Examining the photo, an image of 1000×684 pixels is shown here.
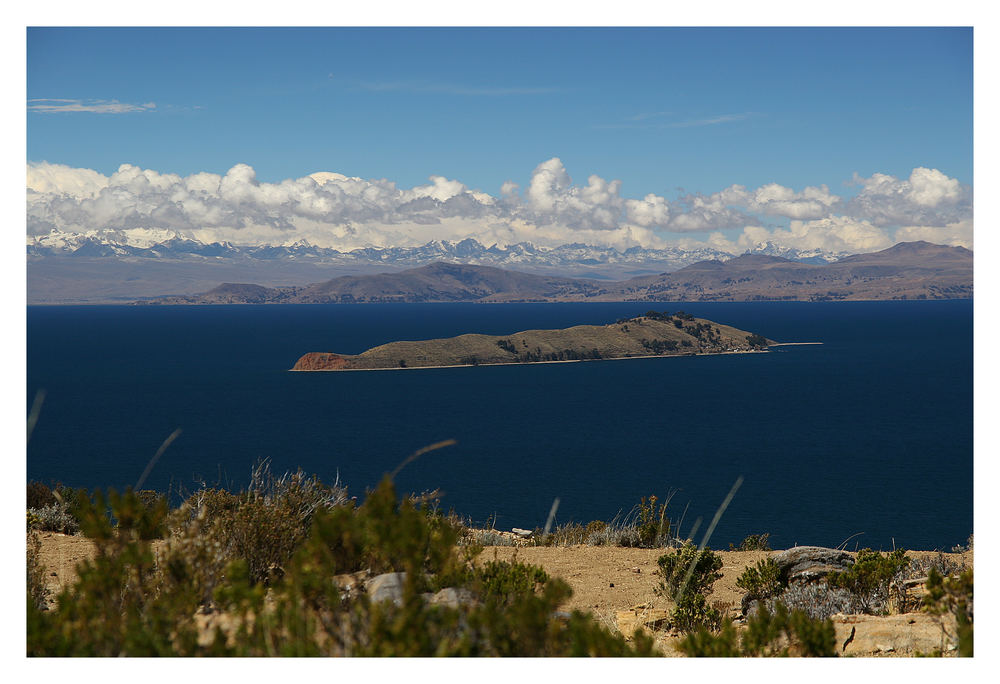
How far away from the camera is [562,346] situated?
5039 inches

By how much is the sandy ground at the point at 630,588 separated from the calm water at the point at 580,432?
6.98 feet

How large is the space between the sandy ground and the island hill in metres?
103

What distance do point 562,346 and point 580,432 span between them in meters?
63.5

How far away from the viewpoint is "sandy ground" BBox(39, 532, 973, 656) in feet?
21.2

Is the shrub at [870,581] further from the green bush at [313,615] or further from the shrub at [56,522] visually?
the shrub at [56,522]

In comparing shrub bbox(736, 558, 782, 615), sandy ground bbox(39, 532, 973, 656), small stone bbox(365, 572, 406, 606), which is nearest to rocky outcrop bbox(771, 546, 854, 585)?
shrub bbox(736, 558, 782, 615)

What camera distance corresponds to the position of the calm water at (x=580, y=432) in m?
41.4

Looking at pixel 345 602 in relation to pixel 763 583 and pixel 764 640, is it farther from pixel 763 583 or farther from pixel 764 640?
pixel 763 583

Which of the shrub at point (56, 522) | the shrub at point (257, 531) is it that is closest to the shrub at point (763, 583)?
the shrub at point (257, 531)

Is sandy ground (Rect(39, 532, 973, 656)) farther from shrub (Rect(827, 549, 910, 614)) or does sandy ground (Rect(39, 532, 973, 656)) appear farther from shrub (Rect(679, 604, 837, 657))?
shrub (Rect(679, 604, 837, 657))

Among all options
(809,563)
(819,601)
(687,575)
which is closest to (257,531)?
(687,575)

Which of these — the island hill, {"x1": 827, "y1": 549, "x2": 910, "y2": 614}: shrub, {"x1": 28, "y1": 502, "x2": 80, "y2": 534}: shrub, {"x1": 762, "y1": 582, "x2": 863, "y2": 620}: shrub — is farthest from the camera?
the island hill
